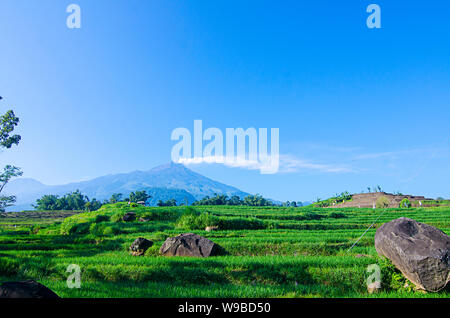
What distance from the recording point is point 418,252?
9047mm

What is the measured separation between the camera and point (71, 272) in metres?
10.7

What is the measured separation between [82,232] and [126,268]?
21.2 m

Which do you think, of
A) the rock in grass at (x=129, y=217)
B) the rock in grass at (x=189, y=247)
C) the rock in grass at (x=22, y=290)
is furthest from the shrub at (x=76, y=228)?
the rock in grass at (x=22, y=290)

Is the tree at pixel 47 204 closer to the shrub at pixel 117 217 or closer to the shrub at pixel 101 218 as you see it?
the shrub at pixel 101 218

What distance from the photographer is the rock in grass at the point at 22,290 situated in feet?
18.2

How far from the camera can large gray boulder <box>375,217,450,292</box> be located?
28.6ft

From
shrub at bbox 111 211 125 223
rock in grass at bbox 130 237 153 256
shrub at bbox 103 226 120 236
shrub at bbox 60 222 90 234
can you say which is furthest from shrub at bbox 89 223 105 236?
rock in grass at bbox 130 237 153 256

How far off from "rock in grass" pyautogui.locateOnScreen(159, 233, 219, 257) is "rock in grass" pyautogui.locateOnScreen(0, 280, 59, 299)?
8.92 metres

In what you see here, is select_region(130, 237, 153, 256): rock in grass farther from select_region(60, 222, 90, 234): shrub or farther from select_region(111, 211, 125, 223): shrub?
select_region(111, 211, 125, 223): shrub

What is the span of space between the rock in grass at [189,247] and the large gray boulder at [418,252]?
Answer: 827 centimetres
